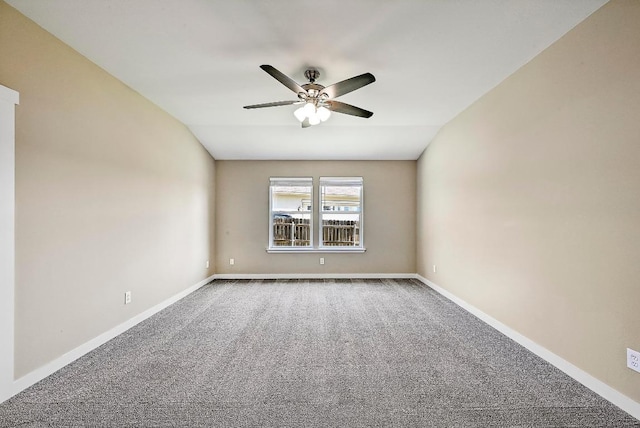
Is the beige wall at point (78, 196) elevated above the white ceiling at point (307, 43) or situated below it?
below

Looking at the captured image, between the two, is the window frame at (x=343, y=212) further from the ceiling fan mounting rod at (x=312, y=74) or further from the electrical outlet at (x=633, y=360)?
the electrical outlet at (x=633, y=360)

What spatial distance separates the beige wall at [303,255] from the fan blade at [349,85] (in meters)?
3.23

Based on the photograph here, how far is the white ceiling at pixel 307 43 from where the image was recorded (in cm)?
200

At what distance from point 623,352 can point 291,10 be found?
122 inches

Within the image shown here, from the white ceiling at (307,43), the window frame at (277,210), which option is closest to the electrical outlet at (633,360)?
the white ceiling at (307,43)

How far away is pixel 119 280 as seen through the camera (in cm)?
305

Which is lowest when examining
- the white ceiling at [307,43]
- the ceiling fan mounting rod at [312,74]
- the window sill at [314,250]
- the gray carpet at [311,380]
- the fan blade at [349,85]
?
the gray carpet at [311,380]

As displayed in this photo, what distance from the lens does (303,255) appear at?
231 inches

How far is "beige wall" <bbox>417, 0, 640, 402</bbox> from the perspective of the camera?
185 centimetres

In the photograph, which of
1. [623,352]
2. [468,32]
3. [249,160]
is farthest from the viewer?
[249,160]

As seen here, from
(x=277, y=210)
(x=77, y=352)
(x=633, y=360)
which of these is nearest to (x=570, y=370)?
(x=633, y=360)

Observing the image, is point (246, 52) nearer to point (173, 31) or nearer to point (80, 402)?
point (173, 31)

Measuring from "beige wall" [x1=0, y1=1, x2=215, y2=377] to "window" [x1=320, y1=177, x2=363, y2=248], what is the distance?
2.88m

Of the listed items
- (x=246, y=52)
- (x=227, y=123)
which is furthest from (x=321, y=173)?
(x=246, y=52)
